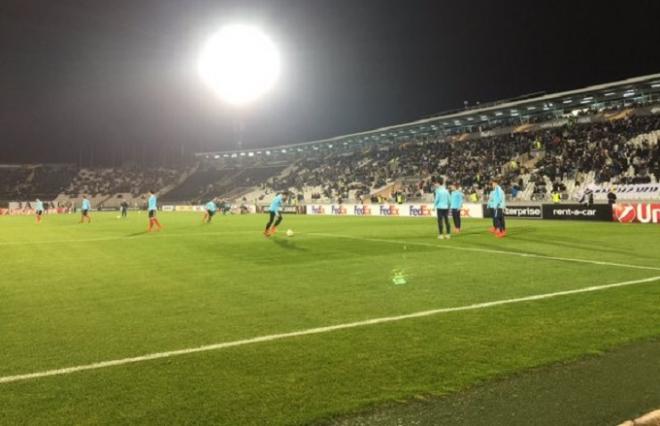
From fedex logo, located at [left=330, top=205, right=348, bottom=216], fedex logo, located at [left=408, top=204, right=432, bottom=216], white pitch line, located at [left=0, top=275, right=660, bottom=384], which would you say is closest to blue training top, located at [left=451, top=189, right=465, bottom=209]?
white pitch line, located at [left=0, top=275, right=660, bottom=384]

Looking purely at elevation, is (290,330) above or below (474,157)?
below

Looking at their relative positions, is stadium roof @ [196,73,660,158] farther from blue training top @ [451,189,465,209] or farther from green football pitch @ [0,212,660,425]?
green football pitch @ [0,212,660,425]

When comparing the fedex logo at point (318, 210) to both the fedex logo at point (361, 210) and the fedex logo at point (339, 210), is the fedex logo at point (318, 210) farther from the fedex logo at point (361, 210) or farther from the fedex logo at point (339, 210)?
the fedex logo at point (361, 210)

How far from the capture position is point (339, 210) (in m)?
49.2

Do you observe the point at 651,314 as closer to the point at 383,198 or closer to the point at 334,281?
the point at 334,281

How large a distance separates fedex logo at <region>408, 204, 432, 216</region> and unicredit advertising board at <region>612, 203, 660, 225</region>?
1379 centimetres

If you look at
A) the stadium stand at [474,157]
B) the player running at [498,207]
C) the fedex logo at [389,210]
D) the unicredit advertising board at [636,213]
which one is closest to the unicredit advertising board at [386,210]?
the fedex logo at [389,210]

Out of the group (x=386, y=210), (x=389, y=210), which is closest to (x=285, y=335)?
(x=389, y=210)

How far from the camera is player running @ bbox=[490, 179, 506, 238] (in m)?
18.8

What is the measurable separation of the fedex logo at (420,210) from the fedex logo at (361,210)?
550cm

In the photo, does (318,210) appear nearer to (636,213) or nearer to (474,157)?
(474,157)

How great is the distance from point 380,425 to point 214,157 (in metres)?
97.4

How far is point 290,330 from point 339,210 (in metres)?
43.1

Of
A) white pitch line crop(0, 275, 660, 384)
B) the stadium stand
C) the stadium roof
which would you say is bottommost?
white pitch line crop(0, 275, 660, 384)
